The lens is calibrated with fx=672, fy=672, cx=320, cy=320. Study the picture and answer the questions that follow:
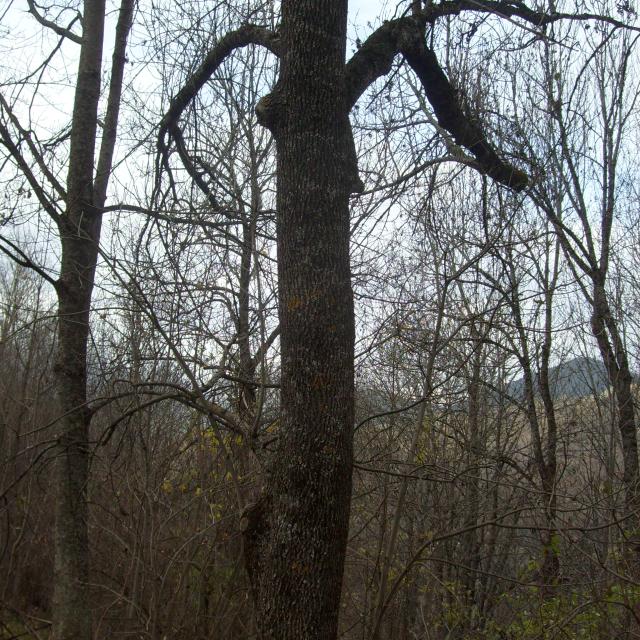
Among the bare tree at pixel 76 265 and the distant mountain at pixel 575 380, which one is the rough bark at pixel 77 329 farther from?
the distant mountain at pixel 575 380

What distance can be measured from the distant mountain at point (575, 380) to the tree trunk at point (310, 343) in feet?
25.3

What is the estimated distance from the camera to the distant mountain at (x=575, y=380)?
10.5 m

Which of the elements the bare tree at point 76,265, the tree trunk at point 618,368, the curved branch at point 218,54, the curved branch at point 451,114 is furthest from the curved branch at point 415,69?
the tree trunk at point 618,368

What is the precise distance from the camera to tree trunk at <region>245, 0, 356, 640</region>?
2.80 meters

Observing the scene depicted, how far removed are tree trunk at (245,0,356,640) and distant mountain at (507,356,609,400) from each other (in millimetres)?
7703

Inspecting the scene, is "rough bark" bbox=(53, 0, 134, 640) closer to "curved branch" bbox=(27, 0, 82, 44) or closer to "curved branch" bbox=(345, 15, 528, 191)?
"curved branch" bbox=(27, 0, 82, 44)

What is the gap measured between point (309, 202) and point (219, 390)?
8.08ft

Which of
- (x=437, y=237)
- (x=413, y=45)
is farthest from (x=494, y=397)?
(x=413, y=45)

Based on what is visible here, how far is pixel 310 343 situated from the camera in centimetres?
299

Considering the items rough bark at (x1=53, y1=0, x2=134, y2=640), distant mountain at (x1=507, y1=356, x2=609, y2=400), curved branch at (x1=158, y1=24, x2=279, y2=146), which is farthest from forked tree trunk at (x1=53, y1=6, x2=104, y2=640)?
distant mountain at (x1=507, y1=356, x2=609, y2=400)

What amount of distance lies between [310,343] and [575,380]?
914 cm

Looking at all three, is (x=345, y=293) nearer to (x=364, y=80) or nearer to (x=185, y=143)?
(x=364, y=80)

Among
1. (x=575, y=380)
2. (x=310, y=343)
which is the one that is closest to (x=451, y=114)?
(x=310, y=343)

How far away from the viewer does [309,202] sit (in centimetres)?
314
